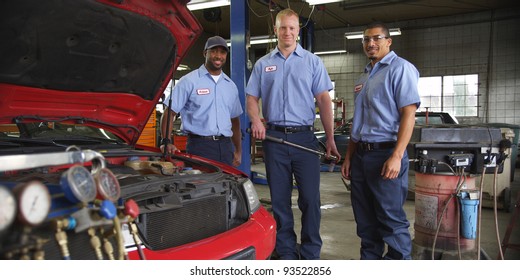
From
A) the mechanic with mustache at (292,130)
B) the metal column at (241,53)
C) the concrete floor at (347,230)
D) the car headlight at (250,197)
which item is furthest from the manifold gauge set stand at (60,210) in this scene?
the metal column at (241,53)

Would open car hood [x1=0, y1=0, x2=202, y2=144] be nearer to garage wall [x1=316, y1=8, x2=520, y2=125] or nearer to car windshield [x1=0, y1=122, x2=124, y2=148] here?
car windshield [x1=0, y1=122, x2=124, y2=148]

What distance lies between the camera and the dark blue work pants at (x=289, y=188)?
2.62 m

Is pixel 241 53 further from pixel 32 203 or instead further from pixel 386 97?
pixel 32 203

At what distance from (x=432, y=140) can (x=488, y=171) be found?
43cm

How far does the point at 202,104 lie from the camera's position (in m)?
3.17

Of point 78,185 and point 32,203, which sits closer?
point 32,203

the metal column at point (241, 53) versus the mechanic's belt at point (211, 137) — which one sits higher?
the metal column at point (241, 53)

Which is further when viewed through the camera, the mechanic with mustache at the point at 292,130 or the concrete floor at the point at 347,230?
the concrete floor at the point at 347,230

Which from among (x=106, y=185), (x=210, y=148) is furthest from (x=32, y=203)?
(x=210, y=148)

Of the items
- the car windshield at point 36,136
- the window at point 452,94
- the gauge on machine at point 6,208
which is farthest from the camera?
the window at point 452,94

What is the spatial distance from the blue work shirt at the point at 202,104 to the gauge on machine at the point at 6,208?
2.22m

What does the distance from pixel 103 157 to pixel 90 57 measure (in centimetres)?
91

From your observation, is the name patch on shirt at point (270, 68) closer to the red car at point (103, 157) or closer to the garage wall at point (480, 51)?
the red car at point (103, 157)

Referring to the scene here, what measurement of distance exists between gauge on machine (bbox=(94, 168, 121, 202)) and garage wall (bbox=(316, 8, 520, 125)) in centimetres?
1177
